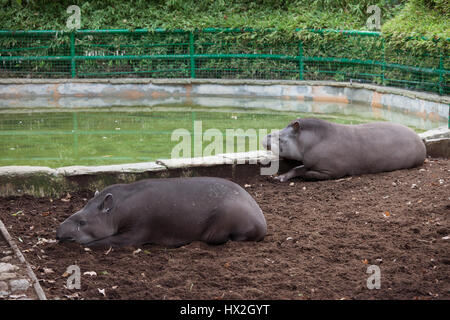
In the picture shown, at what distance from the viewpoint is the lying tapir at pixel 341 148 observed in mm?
8266

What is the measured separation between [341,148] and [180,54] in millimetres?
10409

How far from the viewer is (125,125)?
42.9 ft

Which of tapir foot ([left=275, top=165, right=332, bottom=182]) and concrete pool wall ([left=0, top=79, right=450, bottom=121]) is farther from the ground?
concrete pool wall ([left=0, top=79, right=450, bottom=121])

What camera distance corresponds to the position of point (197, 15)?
61.9ft

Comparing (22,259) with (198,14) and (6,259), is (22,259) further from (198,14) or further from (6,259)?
(198,14)

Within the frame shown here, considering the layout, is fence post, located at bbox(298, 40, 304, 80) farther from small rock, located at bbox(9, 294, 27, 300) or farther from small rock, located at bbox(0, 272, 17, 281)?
small rock, located at bbox(9, 294, 27, 300)

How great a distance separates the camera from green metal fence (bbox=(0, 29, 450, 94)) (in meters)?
17.0

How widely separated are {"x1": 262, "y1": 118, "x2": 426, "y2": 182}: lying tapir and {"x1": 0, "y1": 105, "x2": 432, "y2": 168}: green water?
7.50 ft

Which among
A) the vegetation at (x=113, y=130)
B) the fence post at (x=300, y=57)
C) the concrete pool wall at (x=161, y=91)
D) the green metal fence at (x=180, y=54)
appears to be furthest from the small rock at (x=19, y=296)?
the fence post at (x=300, y=57)

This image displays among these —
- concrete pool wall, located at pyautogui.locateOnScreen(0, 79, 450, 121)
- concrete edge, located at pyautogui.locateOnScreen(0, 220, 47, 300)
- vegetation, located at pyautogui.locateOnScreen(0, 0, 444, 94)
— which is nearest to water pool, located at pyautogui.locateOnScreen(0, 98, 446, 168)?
concrete pool wall, located at pyautogui.locateOnScreen(0, 79, 450, 121)

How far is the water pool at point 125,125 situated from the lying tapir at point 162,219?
399cm
